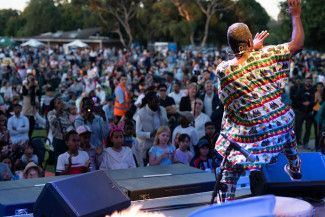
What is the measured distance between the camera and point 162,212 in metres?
4.93

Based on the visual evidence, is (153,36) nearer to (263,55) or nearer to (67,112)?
(67,112)

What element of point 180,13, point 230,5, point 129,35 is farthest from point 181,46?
point 230,5

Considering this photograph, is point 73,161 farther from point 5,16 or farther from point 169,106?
point 5,16

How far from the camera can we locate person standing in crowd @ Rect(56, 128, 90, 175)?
7.31 metres

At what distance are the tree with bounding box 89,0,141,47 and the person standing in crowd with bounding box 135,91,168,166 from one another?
55.6 meters

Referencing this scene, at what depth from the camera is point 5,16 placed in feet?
348

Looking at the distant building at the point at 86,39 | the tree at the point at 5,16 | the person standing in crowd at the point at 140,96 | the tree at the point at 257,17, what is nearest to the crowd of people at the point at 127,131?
the person standing in crowd at the point at 140,96

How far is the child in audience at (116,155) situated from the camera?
759 centimetres

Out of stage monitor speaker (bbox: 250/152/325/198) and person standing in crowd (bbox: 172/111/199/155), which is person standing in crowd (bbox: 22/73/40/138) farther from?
stage monitor speaker (bbox: 250/152/325/198)

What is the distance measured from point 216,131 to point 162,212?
16.3 feet

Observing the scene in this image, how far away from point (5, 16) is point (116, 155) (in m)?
104

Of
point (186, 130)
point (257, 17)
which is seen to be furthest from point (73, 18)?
point (186, 130)

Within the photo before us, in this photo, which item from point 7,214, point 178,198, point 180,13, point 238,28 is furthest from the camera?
point 180,13

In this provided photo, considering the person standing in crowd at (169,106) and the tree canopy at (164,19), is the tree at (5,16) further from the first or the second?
the person standing in crowd at (169,106)
